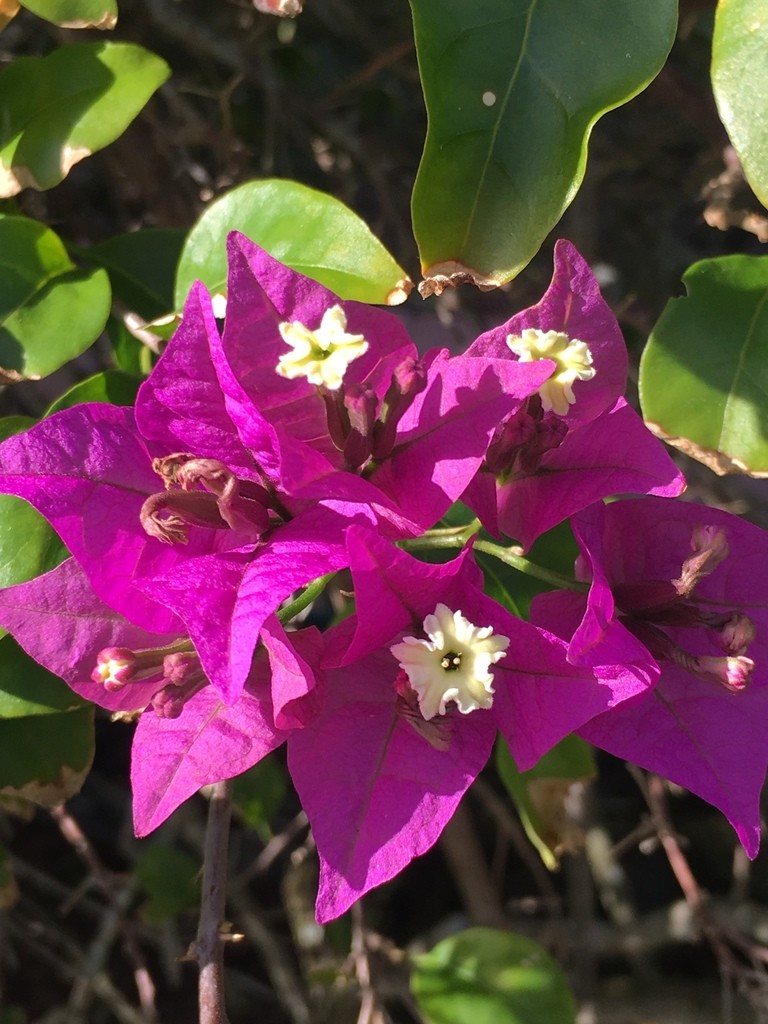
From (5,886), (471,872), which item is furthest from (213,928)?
(471,872)

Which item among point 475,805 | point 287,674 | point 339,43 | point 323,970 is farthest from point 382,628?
point 339,43

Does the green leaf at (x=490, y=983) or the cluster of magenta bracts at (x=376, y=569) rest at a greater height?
the cluster of magenta bracts at (x=376, y=569)

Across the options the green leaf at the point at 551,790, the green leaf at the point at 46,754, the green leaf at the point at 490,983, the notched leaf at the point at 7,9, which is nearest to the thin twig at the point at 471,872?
the green leaf at the point at 490,983

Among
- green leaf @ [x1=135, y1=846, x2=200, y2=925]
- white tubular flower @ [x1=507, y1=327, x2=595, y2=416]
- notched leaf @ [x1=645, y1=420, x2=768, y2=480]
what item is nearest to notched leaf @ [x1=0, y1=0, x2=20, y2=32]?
white tubular flower @ [x1=507, y1=327, x2=595, y2=416]

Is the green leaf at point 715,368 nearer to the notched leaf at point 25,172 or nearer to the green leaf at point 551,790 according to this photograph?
the green leaf at point 551,790

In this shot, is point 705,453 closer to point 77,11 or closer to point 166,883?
point 77,11

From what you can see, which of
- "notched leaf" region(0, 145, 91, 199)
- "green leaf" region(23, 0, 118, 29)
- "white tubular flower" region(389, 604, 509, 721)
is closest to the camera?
"white tubular flower" region(389, 604, 509, 721)

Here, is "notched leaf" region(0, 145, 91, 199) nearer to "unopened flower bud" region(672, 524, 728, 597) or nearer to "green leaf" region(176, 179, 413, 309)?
"green leaf" region(176, 179, 413, 309)
